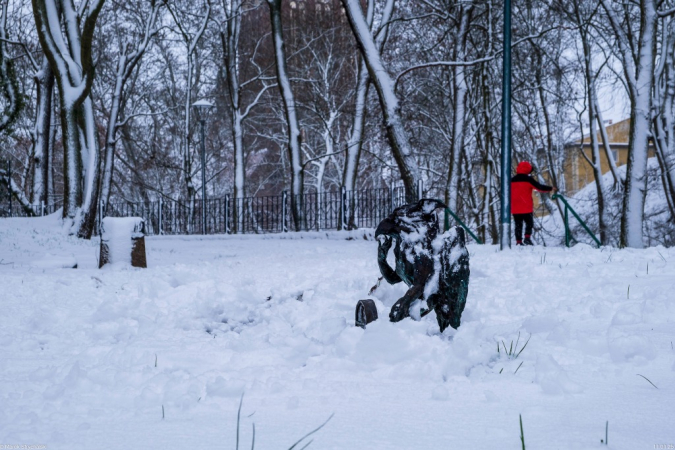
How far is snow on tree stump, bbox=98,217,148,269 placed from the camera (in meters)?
8.55

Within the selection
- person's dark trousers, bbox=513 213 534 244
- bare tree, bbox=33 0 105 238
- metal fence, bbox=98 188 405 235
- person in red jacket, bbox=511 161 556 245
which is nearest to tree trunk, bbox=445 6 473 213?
metal fence, bbox=98 188 405 235

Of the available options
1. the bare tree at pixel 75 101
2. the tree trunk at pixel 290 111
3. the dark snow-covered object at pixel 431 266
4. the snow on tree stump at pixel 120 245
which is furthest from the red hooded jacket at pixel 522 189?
the bare tree at pixel 75 101

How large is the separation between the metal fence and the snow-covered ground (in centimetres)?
1189

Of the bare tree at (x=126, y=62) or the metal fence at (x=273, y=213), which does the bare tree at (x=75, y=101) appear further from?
the metal fence at (x=273, y=213)

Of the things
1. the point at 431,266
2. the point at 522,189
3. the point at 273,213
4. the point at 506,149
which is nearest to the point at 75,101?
the point at 273,213

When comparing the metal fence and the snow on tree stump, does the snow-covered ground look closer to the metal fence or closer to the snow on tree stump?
the snow on tree stump

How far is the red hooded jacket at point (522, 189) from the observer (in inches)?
479

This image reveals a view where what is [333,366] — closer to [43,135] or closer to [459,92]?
[459,92]

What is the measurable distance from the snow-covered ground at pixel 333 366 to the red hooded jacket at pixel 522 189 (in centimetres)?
572

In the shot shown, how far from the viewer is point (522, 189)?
→ 12.2 meters

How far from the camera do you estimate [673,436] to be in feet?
7.66

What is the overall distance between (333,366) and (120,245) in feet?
19.1

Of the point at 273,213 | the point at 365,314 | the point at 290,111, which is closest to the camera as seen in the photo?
the point at 365,314

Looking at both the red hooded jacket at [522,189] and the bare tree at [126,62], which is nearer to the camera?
the red hooded jacket at [522,189]
